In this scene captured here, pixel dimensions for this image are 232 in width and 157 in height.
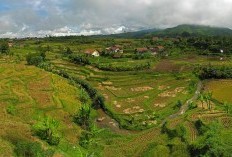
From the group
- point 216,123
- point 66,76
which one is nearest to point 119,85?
point 66,76

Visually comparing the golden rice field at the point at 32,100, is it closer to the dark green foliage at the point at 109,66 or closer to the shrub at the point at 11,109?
the shrub at the point at 11,109

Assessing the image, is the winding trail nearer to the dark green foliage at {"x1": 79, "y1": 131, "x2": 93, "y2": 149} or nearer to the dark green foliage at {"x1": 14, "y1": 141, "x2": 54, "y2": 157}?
the dark green foliage at {"x1": 79, "y1": 131, "x2": 93, "y2": 149}

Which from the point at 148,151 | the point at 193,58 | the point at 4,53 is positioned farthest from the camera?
the point at 193,58

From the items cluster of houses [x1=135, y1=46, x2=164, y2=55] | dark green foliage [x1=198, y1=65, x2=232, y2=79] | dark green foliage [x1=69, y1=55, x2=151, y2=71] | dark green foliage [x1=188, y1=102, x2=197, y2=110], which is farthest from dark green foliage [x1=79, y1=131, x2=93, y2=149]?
cluster of houses [x1=135, y1=46, x2=164, y2=55]

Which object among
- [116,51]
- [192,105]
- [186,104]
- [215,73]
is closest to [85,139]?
[192,105]

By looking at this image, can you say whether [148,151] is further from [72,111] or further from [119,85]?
[119,85]
